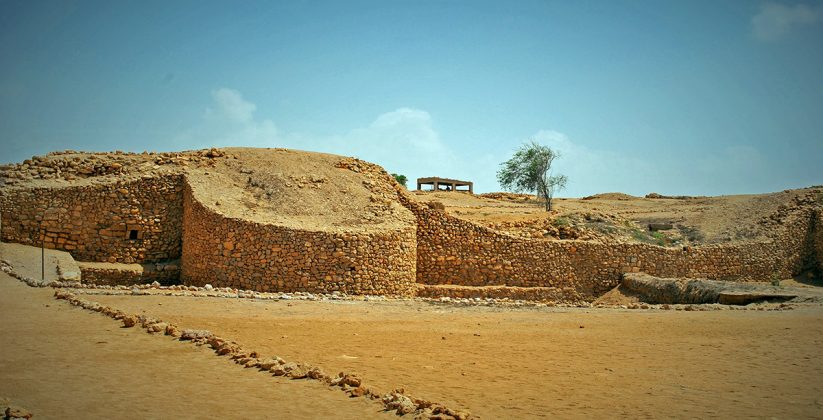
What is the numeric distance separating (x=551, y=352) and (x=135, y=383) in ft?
17.5

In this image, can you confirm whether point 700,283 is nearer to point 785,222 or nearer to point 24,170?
point 785,222

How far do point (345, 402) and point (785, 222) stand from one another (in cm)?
2431

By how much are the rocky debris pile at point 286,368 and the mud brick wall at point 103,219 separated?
320 inches

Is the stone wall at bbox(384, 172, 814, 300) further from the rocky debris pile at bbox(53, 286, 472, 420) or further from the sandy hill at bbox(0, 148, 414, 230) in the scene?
the rocky debris pile at bbox(53, 286, 472, 420)

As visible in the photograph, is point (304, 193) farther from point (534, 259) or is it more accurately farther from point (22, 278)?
point (22, 278)

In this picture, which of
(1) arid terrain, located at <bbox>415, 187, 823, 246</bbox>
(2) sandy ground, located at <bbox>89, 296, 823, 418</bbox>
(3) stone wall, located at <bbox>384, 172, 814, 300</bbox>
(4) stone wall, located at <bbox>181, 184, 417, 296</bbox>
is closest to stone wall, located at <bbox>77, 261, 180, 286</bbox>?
(4) stone wall, located at <bbox>181, 184, 417, 296</bbox>

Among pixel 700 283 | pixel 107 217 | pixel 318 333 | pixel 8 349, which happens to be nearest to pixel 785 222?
pixel 700 283

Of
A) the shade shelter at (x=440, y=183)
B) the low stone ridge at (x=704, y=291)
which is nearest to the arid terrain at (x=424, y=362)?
the low stone ridge at (x=704, y=291)

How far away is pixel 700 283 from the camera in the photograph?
711 inches

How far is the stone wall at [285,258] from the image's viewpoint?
1736cm

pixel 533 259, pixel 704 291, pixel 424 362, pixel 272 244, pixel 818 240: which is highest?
pixel 818 240

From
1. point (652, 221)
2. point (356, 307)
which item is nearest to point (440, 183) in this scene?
point (652, 221)

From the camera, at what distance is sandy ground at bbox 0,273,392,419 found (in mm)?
6047

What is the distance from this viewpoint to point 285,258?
17.4 m
